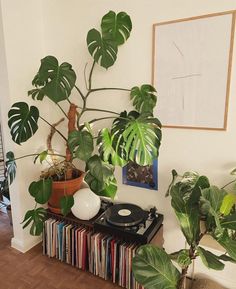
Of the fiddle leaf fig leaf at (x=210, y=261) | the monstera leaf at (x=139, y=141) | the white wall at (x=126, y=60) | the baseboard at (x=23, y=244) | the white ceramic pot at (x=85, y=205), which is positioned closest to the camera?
the fiddle leaf fig leaf at (x=210, y=261)

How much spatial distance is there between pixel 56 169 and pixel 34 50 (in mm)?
1034

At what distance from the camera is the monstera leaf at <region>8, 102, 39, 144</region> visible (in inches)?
61.7

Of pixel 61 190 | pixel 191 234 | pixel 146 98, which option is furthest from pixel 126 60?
pixel 191 234

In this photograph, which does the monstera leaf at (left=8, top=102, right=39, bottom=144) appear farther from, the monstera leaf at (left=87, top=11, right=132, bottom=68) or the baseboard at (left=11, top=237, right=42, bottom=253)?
the baseboard at (left=11, top=237, right=42, bottom=253)

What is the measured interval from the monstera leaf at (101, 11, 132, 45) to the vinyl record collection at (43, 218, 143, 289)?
56.2 inches

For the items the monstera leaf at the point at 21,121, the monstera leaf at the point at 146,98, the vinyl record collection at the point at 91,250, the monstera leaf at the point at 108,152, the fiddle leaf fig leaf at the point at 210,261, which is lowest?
the vinyl record collection at the point at 91,250

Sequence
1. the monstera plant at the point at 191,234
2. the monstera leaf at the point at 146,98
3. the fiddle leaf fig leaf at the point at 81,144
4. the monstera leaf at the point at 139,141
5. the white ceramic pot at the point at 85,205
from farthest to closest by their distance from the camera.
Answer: the white ceramic pot at the point at 85,205
the monstera leaf at the point at 146,98
the fiddle leaf fig leaf at the point at 81,144
the monstera leaf at the point at 139,141
the monstera plant at the point at 191,234

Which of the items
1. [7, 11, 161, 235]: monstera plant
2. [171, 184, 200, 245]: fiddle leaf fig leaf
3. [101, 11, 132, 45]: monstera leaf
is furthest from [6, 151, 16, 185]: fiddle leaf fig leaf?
[171, 184, 200, 245]: fiddle leaf fig leaf

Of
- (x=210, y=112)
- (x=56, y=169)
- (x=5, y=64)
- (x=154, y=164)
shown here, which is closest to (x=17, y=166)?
(x=56, y=169)

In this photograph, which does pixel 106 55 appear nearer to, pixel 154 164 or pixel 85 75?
pixel 85 75

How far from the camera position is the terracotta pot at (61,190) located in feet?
5.92

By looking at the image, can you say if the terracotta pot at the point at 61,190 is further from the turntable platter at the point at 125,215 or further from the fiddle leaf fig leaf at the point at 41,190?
the turntable platter at the point at 125,215

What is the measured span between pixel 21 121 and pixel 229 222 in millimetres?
1397

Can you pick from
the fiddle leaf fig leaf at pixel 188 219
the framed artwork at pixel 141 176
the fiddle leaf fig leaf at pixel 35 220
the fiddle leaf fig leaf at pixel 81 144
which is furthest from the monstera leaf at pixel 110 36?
the fiddle leaf fig leaf at pixel 35 220
